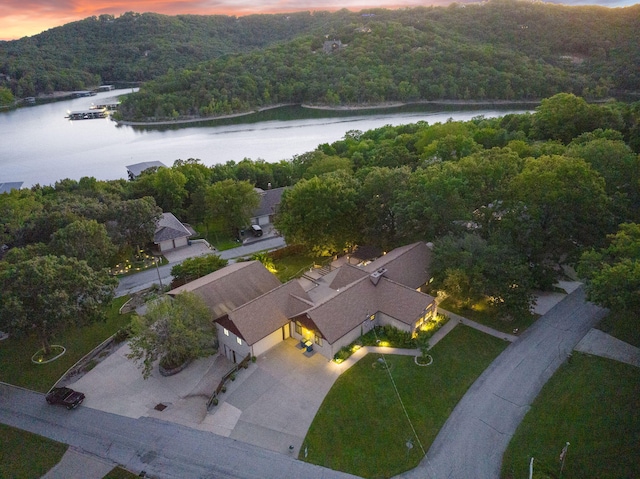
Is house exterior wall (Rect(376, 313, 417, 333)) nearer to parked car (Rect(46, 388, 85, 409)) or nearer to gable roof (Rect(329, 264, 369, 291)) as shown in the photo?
gable roof (Rect(329, 264, 369, 291))

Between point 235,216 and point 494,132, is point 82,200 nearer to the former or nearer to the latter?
point 235,216

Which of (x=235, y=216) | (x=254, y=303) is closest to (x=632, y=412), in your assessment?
(x=254, y=303)

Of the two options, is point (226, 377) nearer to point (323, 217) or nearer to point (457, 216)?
point (323, 217)

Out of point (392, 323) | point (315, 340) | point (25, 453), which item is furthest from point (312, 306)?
point (25, 453)

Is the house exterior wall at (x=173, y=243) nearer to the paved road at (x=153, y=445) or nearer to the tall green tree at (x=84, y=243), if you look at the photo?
the tall green tree at (x=84, y=243)

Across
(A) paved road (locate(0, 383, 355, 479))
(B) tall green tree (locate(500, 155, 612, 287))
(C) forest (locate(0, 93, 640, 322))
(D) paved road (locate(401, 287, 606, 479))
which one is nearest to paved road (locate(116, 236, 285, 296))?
(C) forest (locate(0, 93, 640, 322))

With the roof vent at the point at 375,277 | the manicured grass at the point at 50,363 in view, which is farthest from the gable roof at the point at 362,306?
the manicured grass at the point at 50,363
